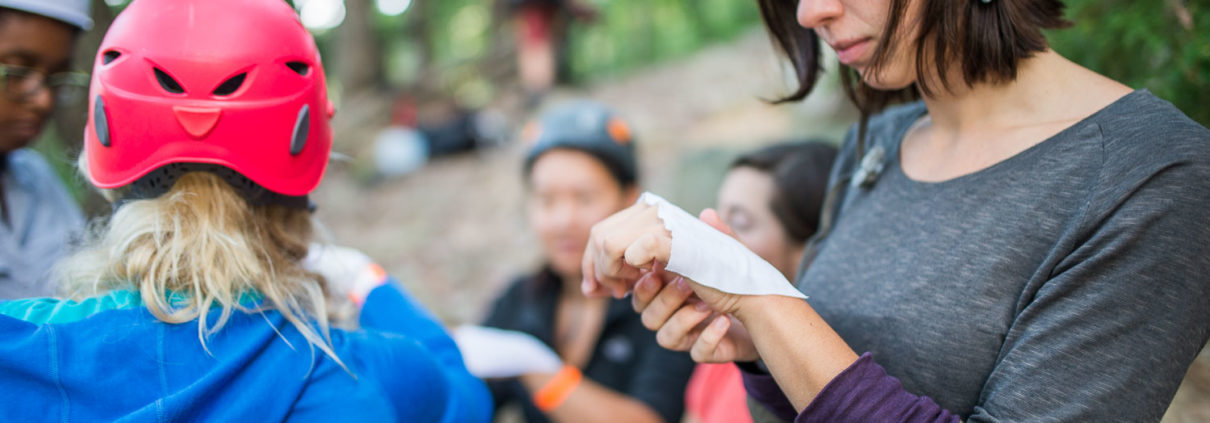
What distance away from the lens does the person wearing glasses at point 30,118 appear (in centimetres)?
202

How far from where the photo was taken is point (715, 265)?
1.25m

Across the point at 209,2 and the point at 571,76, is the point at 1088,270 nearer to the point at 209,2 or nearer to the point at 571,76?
the point at 209,2

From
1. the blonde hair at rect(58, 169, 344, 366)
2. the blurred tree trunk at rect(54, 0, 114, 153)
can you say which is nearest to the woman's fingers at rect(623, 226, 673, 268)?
the blonde hair at rect(58, 169, 344, 366)

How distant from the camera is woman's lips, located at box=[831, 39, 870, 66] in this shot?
1408 millimetres

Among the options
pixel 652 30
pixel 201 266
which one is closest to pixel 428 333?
A: pixel 201 266

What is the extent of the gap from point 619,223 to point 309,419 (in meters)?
0.75

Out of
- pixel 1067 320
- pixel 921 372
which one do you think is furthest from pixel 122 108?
pixel 1067 320

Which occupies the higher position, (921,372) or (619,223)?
(619,223)

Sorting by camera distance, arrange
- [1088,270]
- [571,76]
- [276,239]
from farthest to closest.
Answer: [571,76] < [276,239] < [1088,270]

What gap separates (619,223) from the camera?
1.32 meters

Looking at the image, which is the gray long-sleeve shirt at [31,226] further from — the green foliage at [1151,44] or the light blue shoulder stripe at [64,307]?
the green foliage at [1151,44]

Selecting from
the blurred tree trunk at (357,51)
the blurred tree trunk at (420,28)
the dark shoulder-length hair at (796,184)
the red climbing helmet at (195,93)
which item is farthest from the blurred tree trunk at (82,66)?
the blurred tree trunk at (420,28)

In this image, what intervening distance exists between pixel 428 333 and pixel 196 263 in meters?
0.61

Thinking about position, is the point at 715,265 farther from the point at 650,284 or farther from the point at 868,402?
the point at 868,402
